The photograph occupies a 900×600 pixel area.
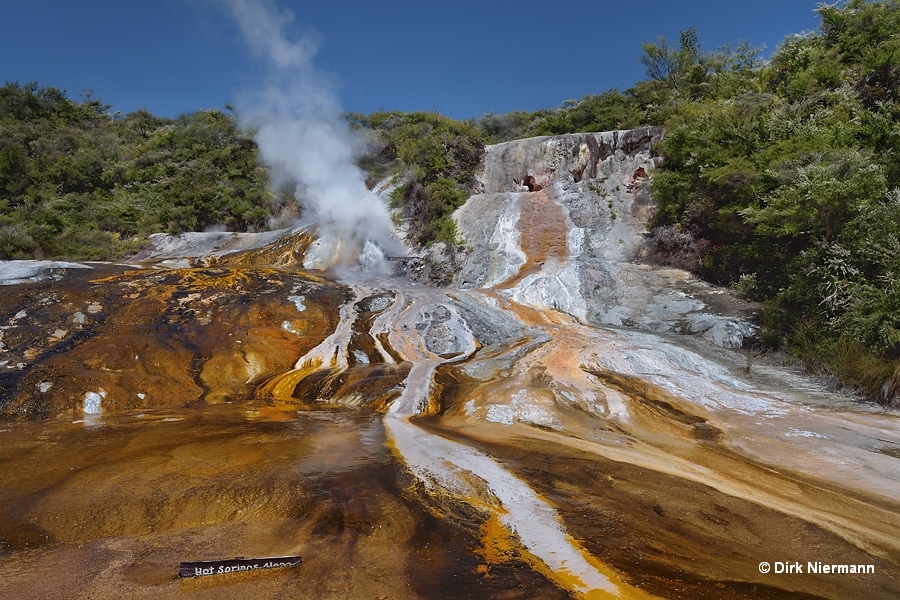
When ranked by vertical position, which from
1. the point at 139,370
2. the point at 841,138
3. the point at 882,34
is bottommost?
the point at 139,370

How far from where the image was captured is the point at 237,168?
88.9ft

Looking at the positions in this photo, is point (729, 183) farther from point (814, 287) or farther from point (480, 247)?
point (480, 247)

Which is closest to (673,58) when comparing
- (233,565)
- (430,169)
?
(430,169)

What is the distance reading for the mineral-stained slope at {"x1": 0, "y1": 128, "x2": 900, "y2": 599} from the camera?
9.30 feet

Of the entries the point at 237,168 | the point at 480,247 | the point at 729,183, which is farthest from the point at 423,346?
the point at 237,168

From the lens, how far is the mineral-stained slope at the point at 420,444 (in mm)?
2836

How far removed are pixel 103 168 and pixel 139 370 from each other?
24334mm

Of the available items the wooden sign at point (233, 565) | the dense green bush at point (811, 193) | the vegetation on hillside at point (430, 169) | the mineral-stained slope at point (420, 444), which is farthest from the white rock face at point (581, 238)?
the wooden sign at point (233, 565)

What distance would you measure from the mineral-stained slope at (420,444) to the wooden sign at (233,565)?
2.7 inches

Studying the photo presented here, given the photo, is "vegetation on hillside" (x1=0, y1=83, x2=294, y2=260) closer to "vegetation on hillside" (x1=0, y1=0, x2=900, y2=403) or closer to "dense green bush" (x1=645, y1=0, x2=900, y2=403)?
"vegetation on hillside" (x1=0, y1=0, x2=900, y2=403)

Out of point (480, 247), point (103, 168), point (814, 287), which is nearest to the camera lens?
point (814, 287)

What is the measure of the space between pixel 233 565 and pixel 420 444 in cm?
273

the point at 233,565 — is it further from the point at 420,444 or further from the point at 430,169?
the point at 430,169

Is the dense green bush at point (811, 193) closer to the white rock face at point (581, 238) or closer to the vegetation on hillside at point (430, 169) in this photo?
the white rock face at point (581, 238)
